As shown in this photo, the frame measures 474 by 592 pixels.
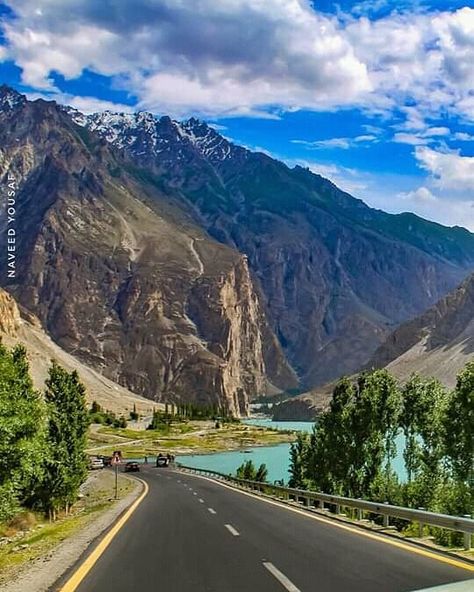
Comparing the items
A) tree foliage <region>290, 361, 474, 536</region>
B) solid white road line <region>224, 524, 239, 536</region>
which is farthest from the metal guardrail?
tree foliage <region>290, 361, 474, 536</region>

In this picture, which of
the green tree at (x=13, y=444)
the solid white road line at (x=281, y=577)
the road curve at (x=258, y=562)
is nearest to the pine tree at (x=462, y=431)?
the green tree at (x=13, y=444)

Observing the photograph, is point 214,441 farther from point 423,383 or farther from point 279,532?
point 279,532

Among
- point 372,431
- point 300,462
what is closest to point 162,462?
point 300,462

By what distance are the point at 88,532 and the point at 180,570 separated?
1150 centimetres

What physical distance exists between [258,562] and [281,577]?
2041mm

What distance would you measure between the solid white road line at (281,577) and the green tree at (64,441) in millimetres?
38114

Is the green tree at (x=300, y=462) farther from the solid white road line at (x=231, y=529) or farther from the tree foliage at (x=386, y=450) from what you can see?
the solid white road line at (x=231, y=529)

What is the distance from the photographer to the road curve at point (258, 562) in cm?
1283

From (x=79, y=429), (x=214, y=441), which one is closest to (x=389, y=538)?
(x=79, y=429)

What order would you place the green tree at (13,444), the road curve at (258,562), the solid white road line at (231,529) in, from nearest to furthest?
the road curve at (258,562)
the solid white road line at (231,529)
the green tree at (13,444)

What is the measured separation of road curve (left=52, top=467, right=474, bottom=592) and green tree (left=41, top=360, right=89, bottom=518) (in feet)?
97.8

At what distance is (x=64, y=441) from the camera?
185 ft

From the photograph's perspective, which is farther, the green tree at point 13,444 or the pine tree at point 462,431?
the pine tree at point 462,431

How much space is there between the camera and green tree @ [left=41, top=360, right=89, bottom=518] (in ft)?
174
